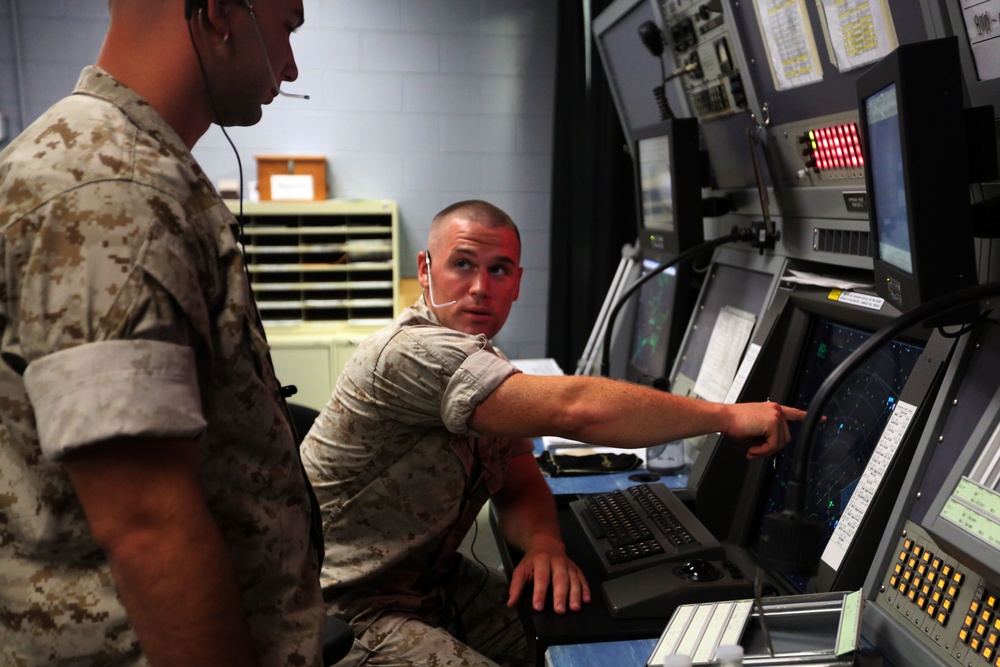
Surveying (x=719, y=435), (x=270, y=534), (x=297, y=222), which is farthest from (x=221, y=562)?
(x=297, y=222)

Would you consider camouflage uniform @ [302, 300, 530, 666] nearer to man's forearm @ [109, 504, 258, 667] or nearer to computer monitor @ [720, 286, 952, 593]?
computer monitor @ [720, 286, 952, 593]

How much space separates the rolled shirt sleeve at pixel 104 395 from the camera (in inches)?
25.3

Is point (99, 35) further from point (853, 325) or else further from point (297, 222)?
point (853, 325)

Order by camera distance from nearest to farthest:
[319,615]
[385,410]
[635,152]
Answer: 1. [319,615]
2. [385,410]
3. [635,152]

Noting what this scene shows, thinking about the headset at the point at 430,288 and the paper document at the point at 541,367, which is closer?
the headset at the point at 430,288

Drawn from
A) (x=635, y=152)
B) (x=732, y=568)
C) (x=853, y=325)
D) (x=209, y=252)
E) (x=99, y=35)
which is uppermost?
(x=99, y=35)

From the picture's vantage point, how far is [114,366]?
66cm

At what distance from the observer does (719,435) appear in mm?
1637

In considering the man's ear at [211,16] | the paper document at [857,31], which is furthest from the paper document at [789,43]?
the man's ear at [211,16]

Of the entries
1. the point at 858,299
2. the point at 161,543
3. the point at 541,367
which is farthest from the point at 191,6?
the point at 541,367

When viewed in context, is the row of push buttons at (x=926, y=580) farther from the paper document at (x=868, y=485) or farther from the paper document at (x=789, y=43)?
the paper document at (x=789, y=43)

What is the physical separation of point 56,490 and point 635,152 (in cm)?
192

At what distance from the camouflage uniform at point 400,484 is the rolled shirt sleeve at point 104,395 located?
2.10 ft

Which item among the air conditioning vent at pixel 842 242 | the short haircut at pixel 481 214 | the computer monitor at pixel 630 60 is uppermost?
the computer monitor at pixel 630 60
